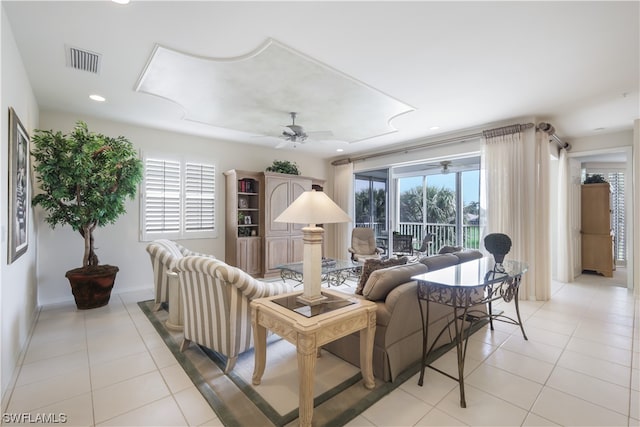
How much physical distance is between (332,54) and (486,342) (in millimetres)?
3224

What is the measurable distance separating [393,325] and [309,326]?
33.8 inches

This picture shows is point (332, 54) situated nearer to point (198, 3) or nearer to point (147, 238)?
point (198, 3)

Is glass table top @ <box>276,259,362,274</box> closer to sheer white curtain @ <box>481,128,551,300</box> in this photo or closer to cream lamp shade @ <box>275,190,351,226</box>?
cream lamp shade @ <box>275,190,351,226</box>

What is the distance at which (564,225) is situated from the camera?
5.39 m

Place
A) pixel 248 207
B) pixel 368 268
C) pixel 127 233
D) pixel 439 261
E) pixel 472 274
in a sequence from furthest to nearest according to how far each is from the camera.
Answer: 1. pixel 248 207
2. pixel 127 233
3. pixel 439 261
4. pixel 368 268
5. pixel 472 274

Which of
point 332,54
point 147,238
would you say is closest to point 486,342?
point 332,54

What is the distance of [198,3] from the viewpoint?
201 cm

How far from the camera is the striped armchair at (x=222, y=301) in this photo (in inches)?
90.4

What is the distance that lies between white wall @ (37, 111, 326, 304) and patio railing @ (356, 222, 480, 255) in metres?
3.33

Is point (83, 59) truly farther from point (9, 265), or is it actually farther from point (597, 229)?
point (597, 229)

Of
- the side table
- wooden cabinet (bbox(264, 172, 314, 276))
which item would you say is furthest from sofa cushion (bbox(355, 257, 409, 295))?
wooden cabinet (bbox(264, 172, 314, 276))

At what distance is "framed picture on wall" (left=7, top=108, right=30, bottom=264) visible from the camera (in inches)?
89.6

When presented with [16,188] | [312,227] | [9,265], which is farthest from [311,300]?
[16,188]

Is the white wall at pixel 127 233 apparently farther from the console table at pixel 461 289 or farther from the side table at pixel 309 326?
the console table at pixel 461 289
